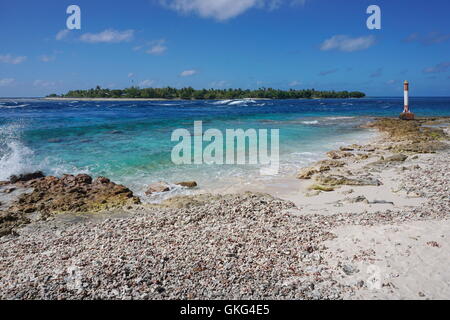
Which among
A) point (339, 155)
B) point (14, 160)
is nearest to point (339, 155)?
point (339, 155)

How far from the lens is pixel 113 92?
155 metres

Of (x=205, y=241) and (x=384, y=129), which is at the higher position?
(x=384, y=129)

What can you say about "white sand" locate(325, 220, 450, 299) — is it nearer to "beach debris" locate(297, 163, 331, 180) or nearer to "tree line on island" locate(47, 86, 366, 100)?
"beach debris" locate(297, 163, 331, 180)

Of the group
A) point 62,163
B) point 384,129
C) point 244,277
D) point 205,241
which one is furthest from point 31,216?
point 384,129

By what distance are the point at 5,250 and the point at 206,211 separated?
4.27 m

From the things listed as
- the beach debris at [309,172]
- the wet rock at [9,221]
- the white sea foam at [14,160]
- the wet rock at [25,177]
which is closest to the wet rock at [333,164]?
the beach debris at [309,172]

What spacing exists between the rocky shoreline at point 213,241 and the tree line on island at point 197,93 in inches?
5352

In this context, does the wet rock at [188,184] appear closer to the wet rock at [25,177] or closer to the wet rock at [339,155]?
the wet rock at [25,177]

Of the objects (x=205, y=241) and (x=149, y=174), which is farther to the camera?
(x=149, y=174)

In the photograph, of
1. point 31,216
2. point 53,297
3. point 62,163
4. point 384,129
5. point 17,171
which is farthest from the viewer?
point 384,129

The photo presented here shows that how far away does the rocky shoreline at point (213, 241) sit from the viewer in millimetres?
4922
